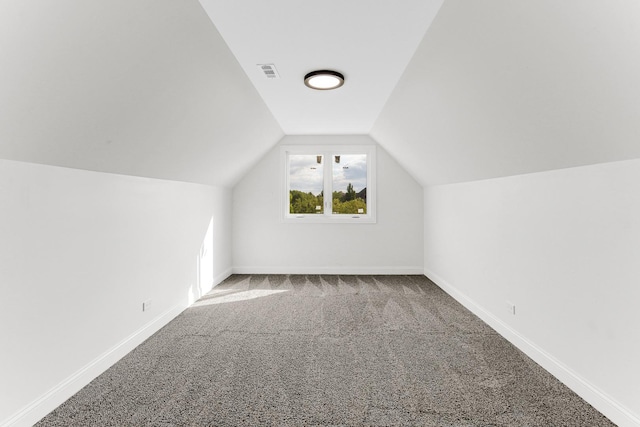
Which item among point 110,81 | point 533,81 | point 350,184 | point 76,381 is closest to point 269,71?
point 110,81

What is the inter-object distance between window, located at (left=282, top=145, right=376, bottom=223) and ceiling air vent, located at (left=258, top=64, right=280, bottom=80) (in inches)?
107

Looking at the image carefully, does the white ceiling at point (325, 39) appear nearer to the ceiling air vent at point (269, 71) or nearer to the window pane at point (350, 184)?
the ceiling air vent at point (269, 71)

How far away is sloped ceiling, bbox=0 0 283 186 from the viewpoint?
133 cm

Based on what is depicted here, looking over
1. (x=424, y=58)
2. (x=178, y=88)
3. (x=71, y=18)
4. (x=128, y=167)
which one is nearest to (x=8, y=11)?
(x=71, y=18)

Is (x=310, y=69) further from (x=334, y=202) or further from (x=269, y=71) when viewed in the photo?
(x=334, y=202)

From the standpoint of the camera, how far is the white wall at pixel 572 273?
5.90 ft

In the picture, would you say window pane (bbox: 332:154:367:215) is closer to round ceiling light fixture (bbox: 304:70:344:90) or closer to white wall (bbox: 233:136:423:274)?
white wall (bbox: 233:136:423:274)

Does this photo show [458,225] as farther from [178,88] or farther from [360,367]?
[178,88]

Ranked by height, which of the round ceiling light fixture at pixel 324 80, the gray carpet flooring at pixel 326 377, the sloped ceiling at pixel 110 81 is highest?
the round ceiling light fixture at pixel 324 80

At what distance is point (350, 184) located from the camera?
5.77 metres

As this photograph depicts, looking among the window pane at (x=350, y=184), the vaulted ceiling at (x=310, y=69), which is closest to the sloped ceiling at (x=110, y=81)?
the vaulted ceiling at (x=310, y=69)

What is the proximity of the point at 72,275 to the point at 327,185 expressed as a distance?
413cm

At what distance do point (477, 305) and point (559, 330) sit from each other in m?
1.27

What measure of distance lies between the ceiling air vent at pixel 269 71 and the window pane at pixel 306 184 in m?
2.79
